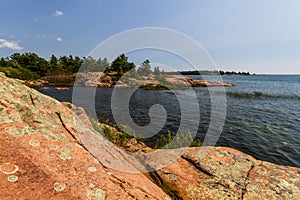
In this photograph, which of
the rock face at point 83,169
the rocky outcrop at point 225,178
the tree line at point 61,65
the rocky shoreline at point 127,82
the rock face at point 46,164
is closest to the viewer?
the rock face at point 46,164

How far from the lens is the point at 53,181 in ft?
8.26

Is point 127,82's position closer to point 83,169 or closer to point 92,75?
point 92,75

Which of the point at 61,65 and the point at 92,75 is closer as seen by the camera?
the point at 92,75

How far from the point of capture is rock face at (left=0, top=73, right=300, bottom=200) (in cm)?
248

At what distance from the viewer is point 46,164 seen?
2.71 m

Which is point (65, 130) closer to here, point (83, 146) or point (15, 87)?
point (83, 146)

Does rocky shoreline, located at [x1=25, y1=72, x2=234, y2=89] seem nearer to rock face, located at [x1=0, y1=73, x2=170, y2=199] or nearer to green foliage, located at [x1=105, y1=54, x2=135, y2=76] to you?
green foliage, located at [x1=105, y1=54, x2=135, y2=76]

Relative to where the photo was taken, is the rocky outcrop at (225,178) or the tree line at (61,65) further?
the tree line at (61,65)

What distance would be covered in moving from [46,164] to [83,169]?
654 millimetres

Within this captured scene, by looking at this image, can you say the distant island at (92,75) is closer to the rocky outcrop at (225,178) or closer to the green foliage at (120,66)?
the green foliage at (120,66)

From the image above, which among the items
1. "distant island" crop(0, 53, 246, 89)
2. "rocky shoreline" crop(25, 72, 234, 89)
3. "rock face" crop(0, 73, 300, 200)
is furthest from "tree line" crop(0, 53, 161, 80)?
"rock face" crop(0, 73, 300, 200)

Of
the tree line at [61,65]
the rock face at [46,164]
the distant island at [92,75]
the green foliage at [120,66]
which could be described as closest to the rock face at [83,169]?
the rock face at [46,164]

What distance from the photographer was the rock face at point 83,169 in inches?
97.7

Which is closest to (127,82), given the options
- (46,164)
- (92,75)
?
(92,75)
